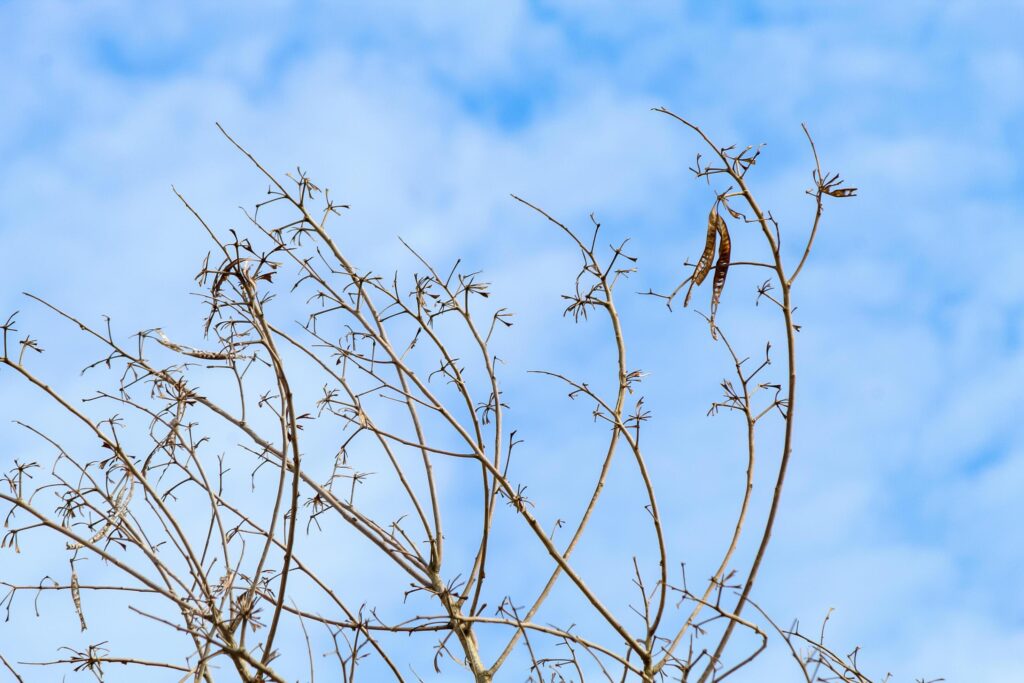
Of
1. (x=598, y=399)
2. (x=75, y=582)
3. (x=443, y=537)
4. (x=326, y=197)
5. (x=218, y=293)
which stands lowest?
(x=75, y=582)

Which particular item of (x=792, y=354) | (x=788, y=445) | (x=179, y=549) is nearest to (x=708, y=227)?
(x=792, y=354)

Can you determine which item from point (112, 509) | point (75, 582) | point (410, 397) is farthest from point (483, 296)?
point (75, 582)

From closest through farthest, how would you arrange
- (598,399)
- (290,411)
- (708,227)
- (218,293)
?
(290,411), (218,293), (708,227), (598,399)

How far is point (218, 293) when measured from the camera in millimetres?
2752

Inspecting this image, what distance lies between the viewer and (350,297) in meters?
3.11

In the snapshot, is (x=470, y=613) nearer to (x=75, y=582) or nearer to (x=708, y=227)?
(x=75, y=582)

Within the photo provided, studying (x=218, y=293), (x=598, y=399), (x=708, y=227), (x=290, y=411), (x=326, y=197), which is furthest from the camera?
(x=598, y=399)

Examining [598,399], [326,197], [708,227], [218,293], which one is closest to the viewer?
[218,293]

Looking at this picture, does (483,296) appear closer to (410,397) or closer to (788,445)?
(410,397)

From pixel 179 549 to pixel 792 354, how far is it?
1.78m

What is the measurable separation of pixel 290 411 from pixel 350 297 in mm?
670

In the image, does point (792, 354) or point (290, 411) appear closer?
point (290, 411)

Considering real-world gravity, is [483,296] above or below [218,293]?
above

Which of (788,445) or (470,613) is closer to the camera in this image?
(788,445)
